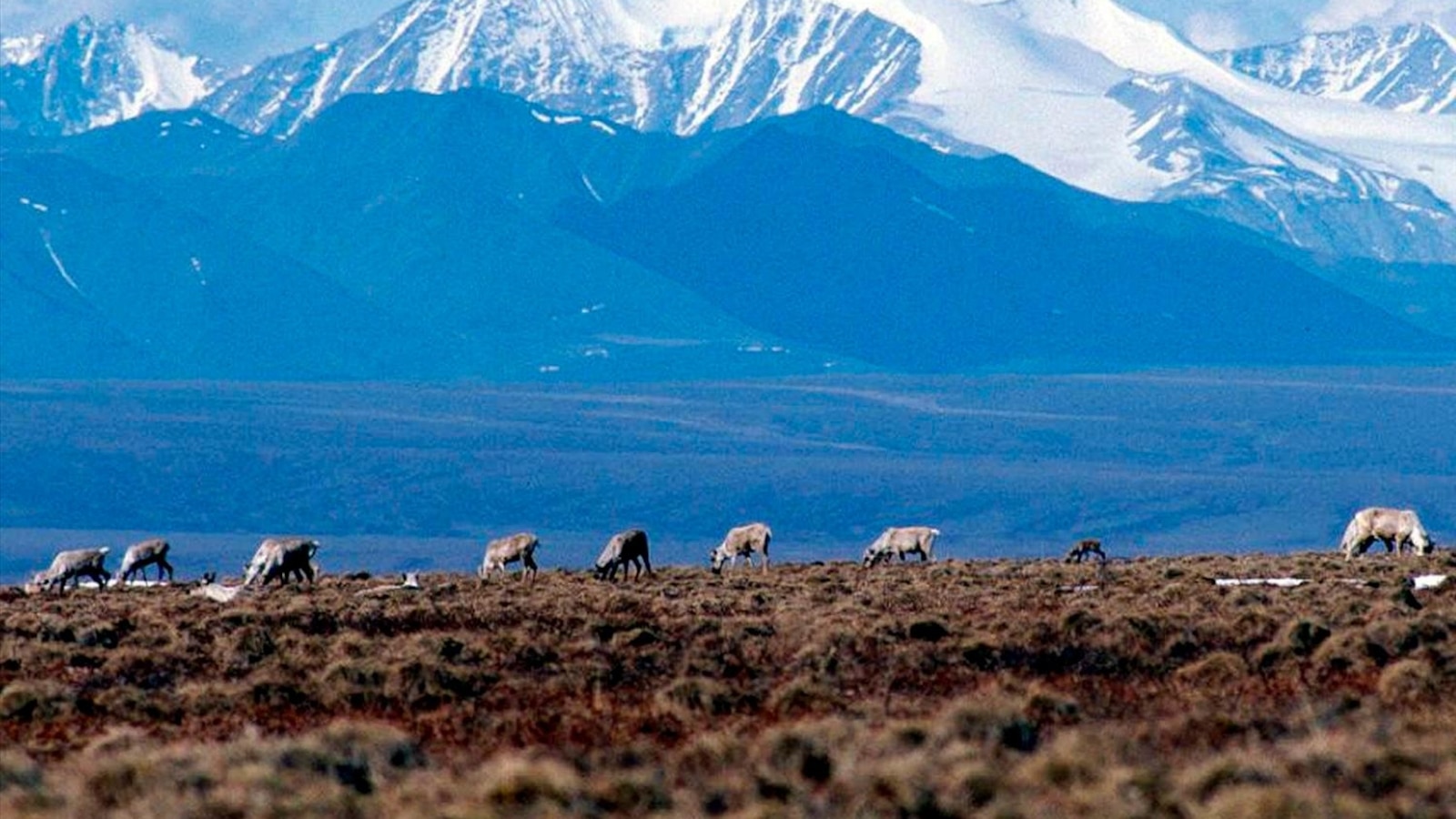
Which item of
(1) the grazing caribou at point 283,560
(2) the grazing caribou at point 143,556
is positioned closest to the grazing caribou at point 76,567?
(2) the grazing caribou at point 143,556

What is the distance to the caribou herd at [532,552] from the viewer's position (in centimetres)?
4444

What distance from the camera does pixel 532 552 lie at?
1903 inches

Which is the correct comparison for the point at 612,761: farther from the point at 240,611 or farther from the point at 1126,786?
the point at 240,611

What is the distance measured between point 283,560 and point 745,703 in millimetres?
21582

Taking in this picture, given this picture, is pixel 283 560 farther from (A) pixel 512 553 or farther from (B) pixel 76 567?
(A) pixel 512 553

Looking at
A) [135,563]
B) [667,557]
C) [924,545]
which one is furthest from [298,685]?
[667,557]

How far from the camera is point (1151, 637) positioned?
95.7 feet

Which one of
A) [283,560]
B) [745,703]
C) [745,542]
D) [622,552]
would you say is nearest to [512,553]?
[622,552]

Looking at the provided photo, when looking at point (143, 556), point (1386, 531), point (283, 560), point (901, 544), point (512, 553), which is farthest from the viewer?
point (901, 544)

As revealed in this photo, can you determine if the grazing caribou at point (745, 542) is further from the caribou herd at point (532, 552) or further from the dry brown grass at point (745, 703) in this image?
the dry brown grass at point (745, 703)

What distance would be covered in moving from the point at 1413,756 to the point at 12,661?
58.4ft

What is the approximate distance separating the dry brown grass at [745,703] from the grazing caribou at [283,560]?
3201 mm

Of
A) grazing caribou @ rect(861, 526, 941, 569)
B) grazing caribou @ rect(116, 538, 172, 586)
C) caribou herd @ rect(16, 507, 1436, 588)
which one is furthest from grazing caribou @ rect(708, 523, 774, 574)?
grazing caribou @ rect(116, 538, 172, 586)

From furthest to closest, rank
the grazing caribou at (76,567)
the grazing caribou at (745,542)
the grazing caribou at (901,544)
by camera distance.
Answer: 1. the grazing caribou at (901,544)
2. the grazing caribou at (745,542)
3. the grazing caribou at (76,567)
